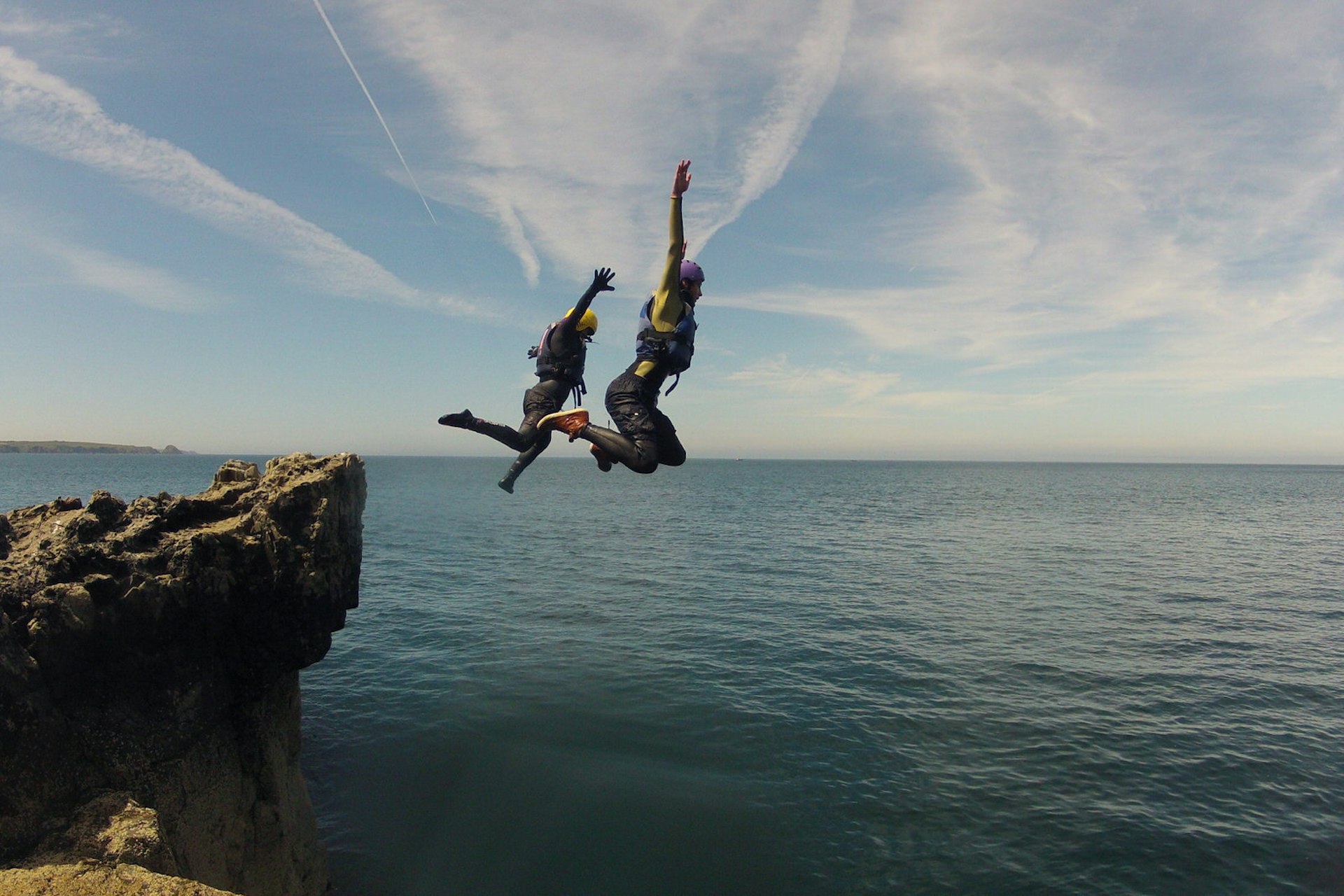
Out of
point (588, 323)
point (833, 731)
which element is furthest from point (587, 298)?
point (833, 731)

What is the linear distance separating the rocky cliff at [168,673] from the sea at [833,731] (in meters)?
4.13

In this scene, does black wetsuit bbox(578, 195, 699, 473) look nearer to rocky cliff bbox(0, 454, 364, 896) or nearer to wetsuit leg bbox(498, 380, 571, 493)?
wetsuit leg bbox(498, 380, 571, 493)

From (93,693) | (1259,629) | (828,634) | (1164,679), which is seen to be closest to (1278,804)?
(1164,679)

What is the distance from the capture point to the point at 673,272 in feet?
29.0

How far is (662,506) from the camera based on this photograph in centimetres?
8569

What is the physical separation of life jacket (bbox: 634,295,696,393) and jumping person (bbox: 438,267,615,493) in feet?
2.70

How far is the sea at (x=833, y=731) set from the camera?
13078mm

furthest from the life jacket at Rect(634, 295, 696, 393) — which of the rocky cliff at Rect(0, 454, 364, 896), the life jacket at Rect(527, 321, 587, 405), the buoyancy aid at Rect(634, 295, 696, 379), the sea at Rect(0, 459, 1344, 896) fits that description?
the sea at Rect(0, 459, 1344, 896)

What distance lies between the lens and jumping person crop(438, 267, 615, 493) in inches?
384

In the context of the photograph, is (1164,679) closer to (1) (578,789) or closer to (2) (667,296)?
(1) (578,789)

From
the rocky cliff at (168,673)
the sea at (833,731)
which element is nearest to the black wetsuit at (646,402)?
the rocky cliff at (168,673)

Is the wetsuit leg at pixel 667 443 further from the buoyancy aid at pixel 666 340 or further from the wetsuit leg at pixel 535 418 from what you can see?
the wetsuit leg at pixel 535 418

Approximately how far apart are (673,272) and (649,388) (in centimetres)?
158

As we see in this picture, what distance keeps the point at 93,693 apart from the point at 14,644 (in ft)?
3.44
